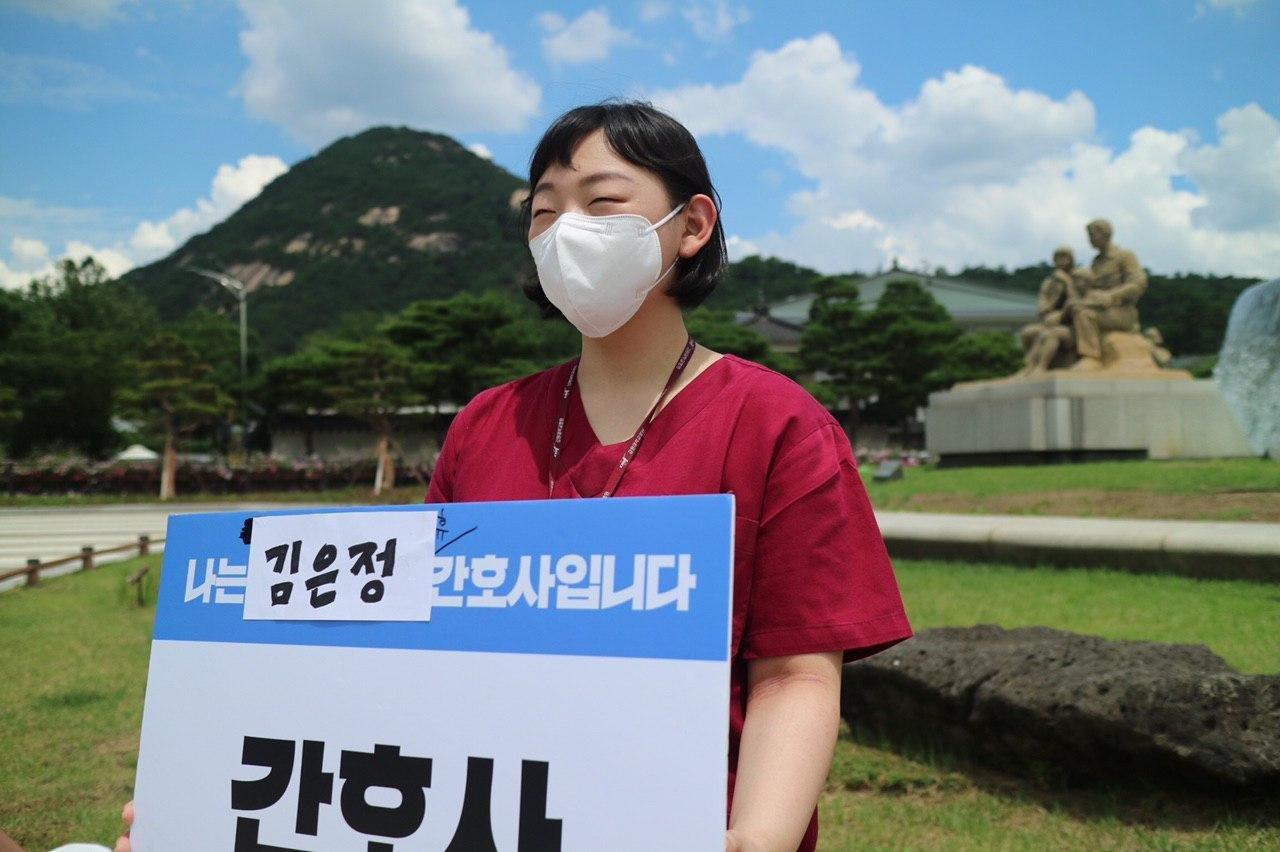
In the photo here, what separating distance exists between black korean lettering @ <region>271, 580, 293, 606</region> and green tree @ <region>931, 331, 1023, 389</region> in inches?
1196

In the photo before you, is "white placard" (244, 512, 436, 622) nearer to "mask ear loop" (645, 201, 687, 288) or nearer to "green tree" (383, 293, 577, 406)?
"mask ear loop" (645, 201, 687, 288)

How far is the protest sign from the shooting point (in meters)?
1.06

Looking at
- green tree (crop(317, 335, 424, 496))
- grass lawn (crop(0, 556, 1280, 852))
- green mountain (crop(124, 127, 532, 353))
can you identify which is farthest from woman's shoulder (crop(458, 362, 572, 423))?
green mountain (crop(124, 127, 532, 353))

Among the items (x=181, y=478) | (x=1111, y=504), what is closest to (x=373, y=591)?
(x=1111, y=504)

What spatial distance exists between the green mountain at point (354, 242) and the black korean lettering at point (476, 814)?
5256cm

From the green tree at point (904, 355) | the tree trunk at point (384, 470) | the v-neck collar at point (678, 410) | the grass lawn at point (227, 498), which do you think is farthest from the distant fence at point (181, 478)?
the v-neck collar at point (678, 410)

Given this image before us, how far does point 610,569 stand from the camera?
111cm

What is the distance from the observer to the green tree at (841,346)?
30547 millimetres

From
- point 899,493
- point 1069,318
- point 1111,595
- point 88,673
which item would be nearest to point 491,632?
point 88,673

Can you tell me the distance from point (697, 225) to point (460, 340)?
27421 mm

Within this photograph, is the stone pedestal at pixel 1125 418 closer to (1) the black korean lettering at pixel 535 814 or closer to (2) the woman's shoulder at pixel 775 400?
(2) the woman's shoulder at pixel 775 400

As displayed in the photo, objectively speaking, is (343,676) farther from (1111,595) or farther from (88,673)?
(1111,595)

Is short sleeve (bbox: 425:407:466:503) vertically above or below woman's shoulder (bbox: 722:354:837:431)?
below

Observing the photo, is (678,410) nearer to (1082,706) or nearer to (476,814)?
(476,814)
